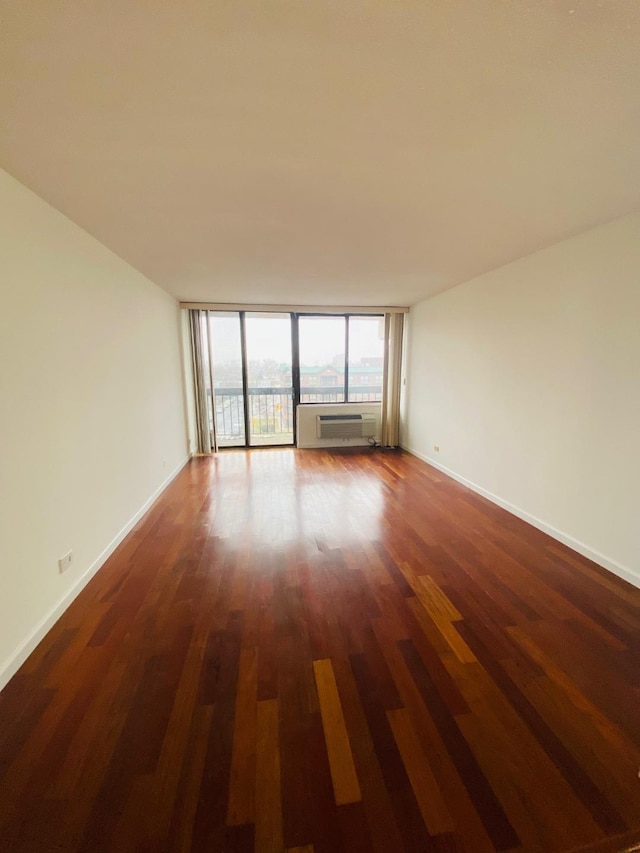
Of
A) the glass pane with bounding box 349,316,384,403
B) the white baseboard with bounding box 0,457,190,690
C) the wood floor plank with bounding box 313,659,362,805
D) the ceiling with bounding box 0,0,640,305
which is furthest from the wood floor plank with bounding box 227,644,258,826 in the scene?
the glass pane with bounding box 349,316,384,403

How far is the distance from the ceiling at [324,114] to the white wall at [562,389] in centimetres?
41

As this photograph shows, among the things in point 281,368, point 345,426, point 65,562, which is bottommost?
point 65,562

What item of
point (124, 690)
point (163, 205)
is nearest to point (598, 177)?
point (163, 205)

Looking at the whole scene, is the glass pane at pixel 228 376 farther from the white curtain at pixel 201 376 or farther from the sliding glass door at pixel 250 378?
the white curtain at pixel 201 376

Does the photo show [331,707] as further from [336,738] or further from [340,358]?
[340,358]

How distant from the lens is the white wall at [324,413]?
5.70 metres

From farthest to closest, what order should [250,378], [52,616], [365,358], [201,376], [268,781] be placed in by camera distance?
[365,358], [250,378], [201,376], [52,616], [268,781]

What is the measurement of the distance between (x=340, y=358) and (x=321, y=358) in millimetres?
346

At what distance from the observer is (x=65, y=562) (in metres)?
1.91

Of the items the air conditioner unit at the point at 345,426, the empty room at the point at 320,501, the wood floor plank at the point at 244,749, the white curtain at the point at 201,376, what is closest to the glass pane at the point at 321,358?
the air conditioner unit at the point at 345,426

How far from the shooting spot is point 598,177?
164 cm

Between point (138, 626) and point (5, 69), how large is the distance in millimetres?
2365

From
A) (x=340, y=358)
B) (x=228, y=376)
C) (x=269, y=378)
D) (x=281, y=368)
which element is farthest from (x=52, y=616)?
(x=340, y=358)

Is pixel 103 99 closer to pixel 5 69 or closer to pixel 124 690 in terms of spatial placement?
pixel 5 69
